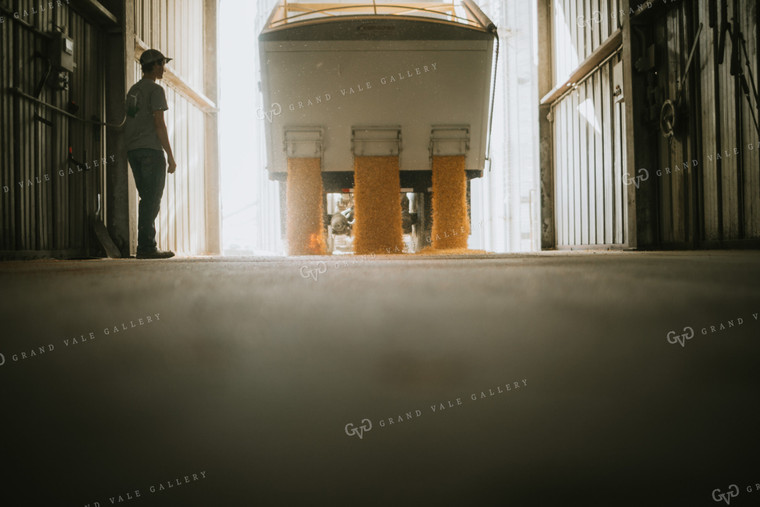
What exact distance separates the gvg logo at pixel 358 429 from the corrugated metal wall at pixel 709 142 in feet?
11.2

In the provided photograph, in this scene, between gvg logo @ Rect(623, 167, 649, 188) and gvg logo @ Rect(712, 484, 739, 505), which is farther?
gvg logo @ Rect(623, 167, 649, 188)

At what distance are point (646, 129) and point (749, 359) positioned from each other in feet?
13.5

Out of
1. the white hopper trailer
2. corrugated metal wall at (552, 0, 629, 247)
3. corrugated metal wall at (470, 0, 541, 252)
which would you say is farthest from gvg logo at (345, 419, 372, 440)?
corrugated metal wall at (470, 0, 541, 252)

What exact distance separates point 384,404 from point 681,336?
47cm

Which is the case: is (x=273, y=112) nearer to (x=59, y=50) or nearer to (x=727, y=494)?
(x=59, y=50)

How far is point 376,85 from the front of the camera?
4.48 meters

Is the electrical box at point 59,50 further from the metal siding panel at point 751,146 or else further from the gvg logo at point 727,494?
the metal siding panel at point 751,146

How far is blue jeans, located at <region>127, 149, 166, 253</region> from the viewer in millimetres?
3812

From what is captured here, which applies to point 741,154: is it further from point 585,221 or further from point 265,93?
point 265,93

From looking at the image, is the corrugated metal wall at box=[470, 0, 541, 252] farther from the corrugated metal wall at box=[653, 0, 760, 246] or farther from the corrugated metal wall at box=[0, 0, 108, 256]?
the corrugated metal wall at box=[0, 0, 108, 256]

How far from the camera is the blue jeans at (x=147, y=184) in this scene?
3.81m

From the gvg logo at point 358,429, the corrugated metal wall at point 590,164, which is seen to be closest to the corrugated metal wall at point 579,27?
the corrugated metal wall at point 590,164

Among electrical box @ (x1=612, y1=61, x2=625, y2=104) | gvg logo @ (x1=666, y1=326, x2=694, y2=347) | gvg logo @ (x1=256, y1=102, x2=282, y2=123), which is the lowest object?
gvg logo @ (x1=666, y1=326, x2=694, y2=347)

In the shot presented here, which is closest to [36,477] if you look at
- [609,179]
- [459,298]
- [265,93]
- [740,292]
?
[459,298]
